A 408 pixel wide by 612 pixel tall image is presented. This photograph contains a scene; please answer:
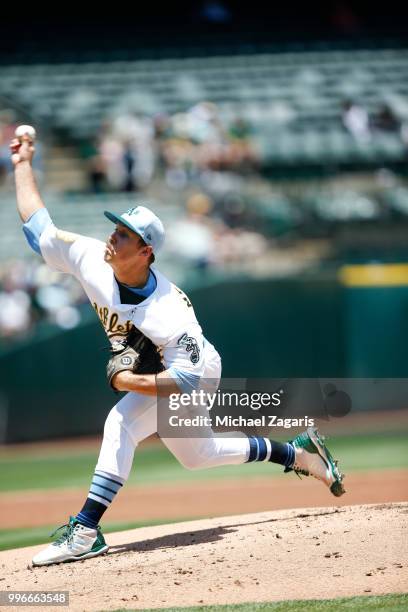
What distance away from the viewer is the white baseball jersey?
4262mm

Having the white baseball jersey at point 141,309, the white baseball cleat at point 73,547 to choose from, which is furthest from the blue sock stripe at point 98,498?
the white baseball jersey at point 141,309

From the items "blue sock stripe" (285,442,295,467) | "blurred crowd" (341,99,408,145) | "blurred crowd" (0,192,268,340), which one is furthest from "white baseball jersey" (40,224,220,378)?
"blurred crowd" (341,99,408,145)

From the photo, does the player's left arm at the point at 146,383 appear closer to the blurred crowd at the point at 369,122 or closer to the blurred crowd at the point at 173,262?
the blurred crowd at the point at 173,262

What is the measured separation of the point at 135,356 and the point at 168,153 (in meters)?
9.39

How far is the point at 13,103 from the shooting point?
560 inches

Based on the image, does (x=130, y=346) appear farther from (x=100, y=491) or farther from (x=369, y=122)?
(x=369, y=122)

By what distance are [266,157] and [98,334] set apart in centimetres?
378

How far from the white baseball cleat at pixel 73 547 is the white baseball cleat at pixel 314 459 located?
3.39 feet

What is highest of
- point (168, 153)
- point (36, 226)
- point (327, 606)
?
point (168, 153)

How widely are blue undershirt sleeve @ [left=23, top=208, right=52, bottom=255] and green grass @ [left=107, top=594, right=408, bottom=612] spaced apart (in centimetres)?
177

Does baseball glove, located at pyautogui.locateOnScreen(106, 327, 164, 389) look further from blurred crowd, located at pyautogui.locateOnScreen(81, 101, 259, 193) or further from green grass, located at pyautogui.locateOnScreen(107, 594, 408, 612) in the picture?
blurred crowd, located at pyautogui.locateOnScreen(81, 101, 259, 193)

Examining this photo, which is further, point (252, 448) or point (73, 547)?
point (252, 448)

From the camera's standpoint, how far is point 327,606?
3523 mm

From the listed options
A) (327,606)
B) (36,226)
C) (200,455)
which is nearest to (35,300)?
(36,226)
